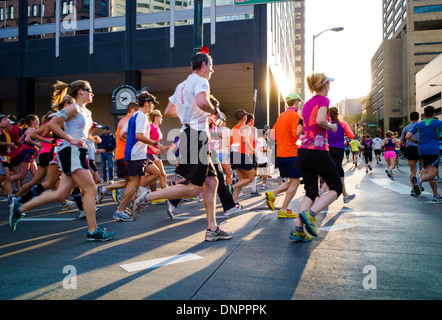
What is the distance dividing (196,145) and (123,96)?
9463 millimetres

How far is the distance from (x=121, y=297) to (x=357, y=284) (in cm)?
175

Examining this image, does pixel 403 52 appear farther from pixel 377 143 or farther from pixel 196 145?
pixel 196 145

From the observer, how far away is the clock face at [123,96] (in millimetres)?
12844

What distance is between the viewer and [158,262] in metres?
3.44

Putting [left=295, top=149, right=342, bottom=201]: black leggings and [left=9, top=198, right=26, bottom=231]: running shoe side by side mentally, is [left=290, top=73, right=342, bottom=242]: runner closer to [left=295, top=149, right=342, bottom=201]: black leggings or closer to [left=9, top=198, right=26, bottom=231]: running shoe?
[left=295, top=149, right=342, bottom=201]: black leggings

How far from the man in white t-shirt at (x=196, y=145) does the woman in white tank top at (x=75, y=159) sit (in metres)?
0.79

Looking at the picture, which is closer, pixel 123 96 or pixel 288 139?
pixel 288 139

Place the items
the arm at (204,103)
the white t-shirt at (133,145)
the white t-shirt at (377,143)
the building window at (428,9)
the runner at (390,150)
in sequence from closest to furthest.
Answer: the arm at (204,103), the white t-shirt at (133,145), the runner at (390,150), the white t-shirt at (377,143), the building window at (428,9)

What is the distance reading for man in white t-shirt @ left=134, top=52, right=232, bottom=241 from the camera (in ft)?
13.5

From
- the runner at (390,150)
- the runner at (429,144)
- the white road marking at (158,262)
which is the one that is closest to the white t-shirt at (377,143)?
the runner at (390,150)

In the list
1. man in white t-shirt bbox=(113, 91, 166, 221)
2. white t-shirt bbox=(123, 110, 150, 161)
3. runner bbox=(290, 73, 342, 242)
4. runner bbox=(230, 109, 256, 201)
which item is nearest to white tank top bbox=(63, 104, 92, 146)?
man in white t-shirt bbox=(113, 91, 166, 221)

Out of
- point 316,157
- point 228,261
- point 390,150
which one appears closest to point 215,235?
point 228,261

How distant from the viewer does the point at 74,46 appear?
884 inches

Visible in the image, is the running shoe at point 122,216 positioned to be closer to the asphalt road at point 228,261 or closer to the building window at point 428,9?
the asphalt road at point 228,261
